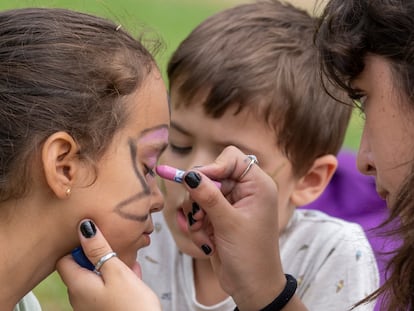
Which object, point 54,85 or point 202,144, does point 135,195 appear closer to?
point 54,85

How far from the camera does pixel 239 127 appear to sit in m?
3.24

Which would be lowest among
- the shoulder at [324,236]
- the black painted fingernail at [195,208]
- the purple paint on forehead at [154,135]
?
the shoulder at [324,236]

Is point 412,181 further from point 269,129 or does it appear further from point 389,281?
point 269,129

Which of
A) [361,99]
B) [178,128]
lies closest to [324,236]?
→ [178,128]

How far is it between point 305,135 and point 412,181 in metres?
1.02

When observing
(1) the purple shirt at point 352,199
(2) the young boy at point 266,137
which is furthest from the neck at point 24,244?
(1) the purple shirt at point 352,199

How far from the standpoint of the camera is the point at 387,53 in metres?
2.47

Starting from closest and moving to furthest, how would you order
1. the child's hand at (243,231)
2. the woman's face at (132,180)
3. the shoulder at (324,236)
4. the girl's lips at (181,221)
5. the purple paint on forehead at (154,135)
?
the woman's face at (132,180) < the purple paint on forehead at (154,135) < the child's hand at (243,231) < the girl's lips at (181,221) < the shoulder at (324,236)

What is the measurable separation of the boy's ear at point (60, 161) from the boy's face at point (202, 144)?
82 cm

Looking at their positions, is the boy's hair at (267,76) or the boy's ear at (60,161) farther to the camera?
the boy's hair at (267,76)

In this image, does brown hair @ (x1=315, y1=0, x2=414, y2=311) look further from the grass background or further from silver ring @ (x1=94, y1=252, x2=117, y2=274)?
the grass background

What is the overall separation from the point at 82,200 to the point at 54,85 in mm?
317

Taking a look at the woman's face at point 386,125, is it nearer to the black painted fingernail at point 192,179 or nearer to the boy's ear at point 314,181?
the black painted fingernail at point 192,179

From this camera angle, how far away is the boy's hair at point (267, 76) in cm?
326
